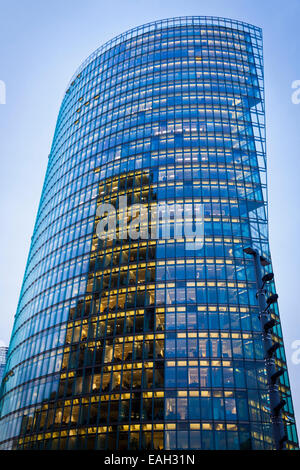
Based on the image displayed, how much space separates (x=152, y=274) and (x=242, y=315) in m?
14.7

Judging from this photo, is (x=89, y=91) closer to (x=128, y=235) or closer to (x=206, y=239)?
(x=128, y=235)

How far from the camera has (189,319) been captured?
5994cm

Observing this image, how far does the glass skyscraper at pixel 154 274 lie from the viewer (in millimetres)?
54656

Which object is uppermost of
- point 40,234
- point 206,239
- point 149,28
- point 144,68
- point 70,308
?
point 149,28

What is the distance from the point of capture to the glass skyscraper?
179 feet

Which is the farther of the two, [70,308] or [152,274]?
[70,308]

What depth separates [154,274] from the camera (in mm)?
65000

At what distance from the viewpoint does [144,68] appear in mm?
92500
